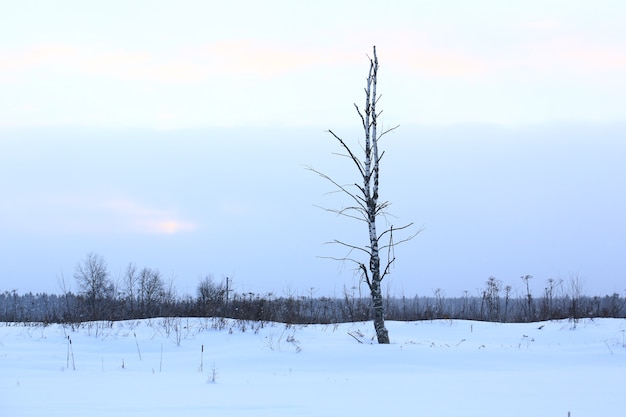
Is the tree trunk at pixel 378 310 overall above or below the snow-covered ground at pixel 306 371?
above

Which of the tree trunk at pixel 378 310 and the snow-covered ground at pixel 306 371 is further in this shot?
the tree trunk at pixel 378 310

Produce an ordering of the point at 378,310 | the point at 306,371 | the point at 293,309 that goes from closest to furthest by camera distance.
Result: 1. the point at 306,371
2. the point at 378,310
3. the point at 293,309

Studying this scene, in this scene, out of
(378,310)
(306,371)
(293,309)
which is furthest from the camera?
(293,309)

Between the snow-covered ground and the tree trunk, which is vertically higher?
the tree trunk

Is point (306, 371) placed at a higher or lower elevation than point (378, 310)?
lower

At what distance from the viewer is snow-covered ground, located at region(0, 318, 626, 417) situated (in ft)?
21.9

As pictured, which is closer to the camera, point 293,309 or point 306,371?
point 306,371

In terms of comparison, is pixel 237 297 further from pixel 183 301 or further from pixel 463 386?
pixel 463 386

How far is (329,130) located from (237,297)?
7538 mm

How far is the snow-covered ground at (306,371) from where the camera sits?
6.67 metres

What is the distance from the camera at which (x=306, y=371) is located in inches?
415

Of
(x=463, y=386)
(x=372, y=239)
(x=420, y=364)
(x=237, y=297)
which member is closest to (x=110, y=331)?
(x=237, y=297)

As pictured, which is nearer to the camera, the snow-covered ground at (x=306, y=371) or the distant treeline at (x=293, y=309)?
the snow-covered ground at (x=306, y=371)

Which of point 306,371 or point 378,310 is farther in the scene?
point 378,310
